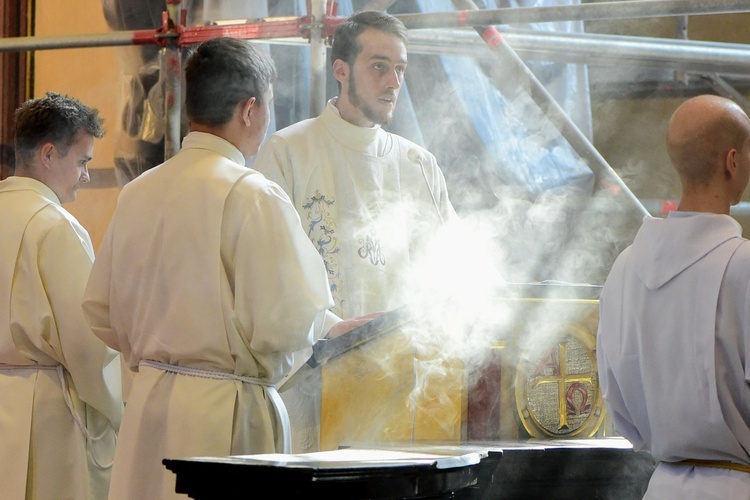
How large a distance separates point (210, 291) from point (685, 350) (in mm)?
1221

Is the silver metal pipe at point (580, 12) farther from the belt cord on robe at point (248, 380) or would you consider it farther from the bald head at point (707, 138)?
the belt cord on robe at point (248, 380)

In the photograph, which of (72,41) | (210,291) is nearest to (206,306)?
(210,291)

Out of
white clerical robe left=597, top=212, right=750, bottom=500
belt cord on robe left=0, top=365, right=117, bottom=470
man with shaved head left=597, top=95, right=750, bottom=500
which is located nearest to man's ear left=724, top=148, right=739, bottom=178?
man with shaved head left=597, top=95, right=750, bottom=500

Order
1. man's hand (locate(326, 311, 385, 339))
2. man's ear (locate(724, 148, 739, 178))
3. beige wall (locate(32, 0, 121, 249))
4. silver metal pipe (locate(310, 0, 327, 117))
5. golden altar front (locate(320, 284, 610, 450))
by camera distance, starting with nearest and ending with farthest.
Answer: man's ear (locate(724, 148, 739, 178)) < golden altar front (locate(320, 284, 610, 450)) < man's hand (locate(326, 311, 385, 339)) < silver metal pipe (locate(310, 0, 327, 117)) < beige wall (locate(32, 0, 121, 249))

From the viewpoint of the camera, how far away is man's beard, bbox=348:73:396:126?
4184 millimetres

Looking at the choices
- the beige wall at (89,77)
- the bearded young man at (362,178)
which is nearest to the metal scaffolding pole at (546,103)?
the bearded young man at (362,178)

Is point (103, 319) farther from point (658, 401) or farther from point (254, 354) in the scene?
point (658, 401)

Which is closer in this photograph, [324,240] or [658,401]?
[658,401]

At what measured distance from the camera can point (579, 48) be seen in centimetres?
504

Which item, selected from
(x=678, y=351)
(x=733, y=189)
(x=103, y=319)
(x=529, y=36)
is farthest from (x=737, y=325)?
(x=529, y=36)

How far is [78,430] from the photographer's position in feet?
12.9

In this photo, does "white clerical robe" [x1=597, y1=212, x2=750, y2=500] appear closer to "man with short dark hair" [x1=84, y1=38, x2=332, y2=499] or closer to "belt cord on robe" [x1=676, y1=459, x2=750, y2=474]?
"belt cord on robe" [x1=676, y1=459, x2=750, y2=474]

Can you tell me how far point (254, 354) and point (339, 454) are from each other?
0.44 metres

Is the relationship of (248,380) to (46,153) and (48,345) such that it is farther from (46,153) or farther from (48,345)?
(46,153)
